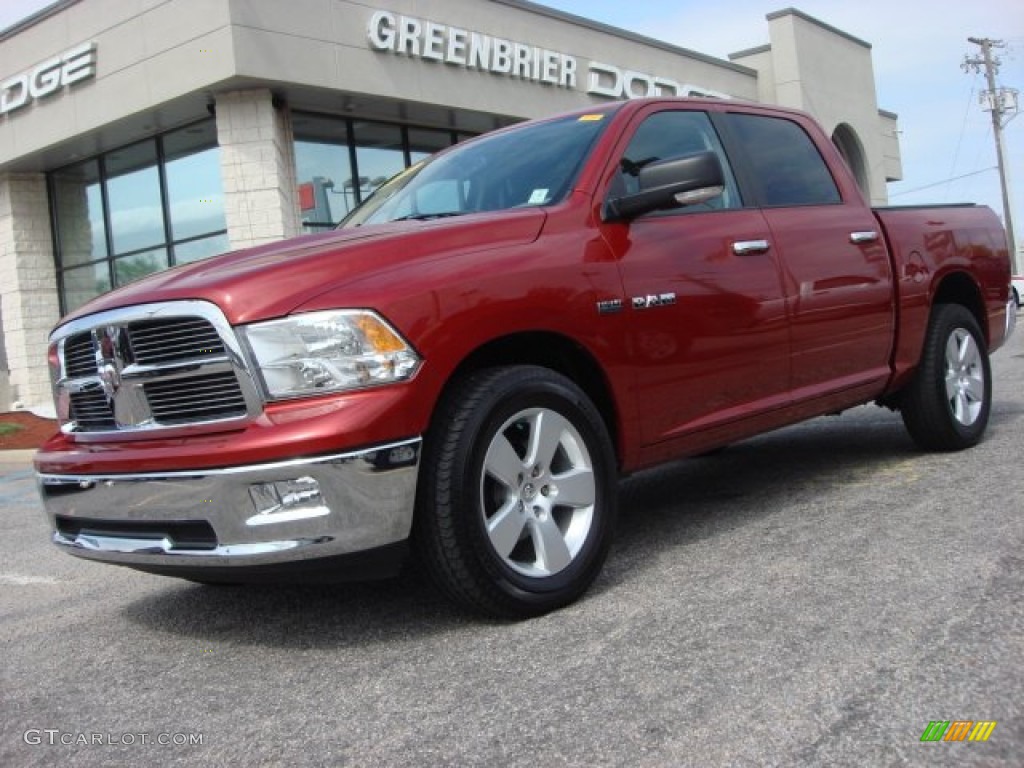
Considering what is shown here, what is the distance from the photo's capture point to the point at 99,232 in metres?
16.4

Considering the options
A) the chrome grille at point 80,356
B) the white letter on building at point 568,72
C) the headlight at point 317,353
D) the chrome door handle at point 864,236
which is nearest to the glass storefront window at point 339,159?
the white letter on building at point 568,72

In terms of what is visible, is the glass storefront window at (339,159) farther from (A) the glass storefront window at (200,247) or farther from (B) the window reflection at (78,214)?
(B) the window reflection at (78,214)

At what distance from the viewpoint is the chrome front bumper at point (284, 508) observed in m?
2.79

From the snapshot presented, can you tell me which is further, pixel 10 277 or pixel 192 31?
pixel 10 277

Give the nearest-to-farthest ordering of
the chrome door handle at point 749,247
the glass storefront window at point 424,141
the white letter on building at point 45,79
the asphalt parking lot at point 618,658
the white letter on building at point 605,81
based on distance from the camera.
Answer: the asphalt parking lot at point 618,658
the chrome door handle at point 749,247
the white letter on building at point 45,79
the glass storefront window at point 424,141
the white letter on building at point 605,81

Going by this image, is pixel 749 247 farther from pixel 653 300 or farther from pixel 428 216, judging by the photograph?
pixel 428 216

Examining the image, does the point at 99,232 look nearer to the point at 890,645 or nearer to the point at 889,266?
the point at 889,266

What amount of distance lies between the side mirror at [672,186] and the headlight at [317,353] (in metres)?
1.25

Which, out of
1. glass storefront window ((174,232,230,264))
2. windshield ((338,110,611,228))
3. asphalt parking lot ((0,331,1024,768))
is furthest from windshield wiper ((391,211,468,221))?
glass storefront window ((174,232,230,264))

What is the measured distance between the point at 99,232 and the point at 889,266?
48.3 ft

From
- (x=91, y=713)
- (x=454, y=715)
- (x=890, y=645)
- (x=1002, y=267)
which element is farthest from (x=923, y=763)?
(x=1002, y=267)

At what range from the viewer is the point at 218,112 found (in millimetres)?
13430

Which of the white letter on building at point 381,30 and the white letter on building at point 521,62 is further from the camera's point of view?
the white letter on building at point 521,62

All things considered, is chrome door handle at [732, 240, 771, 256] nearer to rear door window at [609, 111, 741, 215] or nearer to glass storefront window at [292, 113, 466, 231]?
rear door window at [609, 111, 741, 215]
